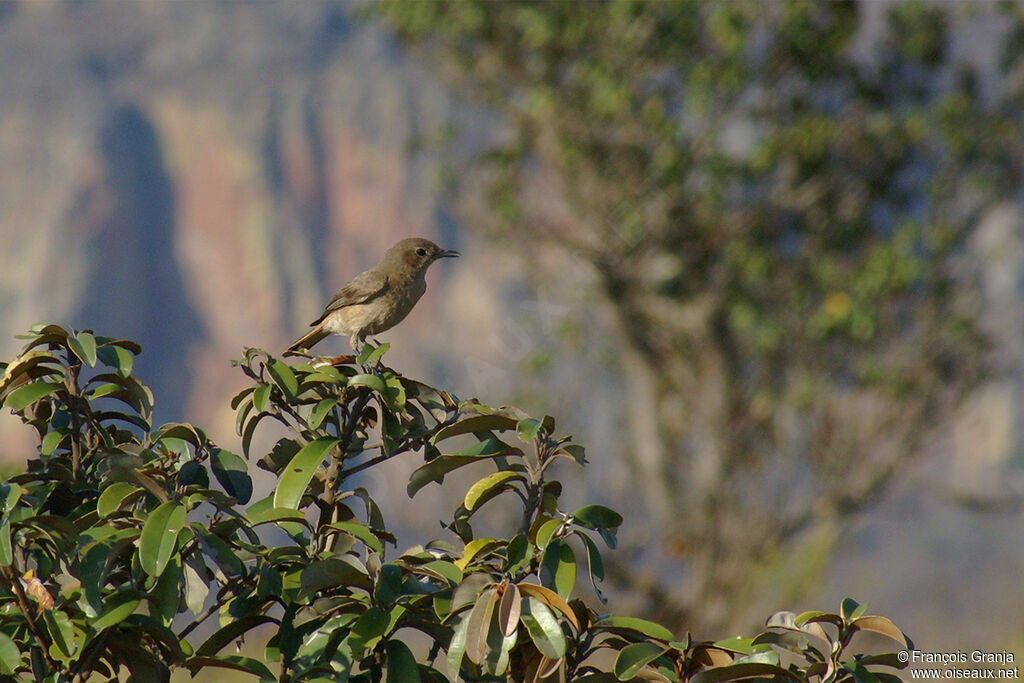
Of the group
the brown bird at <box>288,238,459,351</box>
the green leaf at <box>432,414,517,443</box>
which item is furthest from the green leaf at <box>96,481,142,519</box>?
the brown bird at <box>288,238,459,351</box>

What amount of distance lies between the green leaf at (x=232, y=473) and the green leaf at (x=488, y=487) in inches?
16.6

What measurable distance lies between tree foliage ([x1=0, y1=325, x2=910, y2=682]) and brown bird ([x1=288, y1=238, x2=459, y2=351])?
1905 millimetres

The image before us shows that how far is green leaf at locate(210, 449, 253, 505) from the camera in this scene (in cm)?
220

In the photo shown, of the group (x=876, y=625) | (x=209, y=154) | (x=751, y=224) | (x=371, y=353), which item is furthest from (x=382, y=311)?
(x=209, y=154)

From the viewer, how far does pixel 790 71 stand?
32.6 feet

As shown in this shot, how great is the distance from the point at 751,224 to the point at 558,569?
27.4ft

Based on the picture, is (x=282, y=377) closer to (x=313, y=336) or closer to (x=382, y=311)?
(x=382, y=311)

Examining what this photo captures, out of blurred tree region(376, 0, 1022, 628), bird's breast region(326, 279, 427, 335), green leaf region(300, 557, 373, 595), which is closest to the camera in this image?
green leaf region(300, 557, 373, 595)

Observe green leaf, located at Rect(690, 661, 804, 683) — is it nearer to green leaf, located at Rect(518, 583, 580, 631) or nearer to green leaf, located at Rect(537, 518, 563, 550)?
green leaf, located at Rect(518, 583, 580, 631)

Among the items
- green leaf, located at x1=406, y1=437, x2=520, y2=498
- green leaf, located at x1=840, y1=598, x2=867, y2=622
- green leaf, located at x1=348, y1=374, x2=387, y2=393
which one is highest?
green leaf, located at x1=348, y1=374, x2=387, y2=393

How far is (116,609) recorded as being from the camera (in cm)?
185

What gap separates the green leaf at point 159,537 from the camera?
6.01 ft

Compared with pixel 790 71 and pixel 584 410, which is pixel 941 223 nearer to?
pixel 790 71

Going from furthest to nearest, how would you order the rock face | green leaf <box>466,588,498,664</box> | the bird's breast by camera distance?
the rock face
the bird's breast
green leaf <box>466,588,498,664</box>
